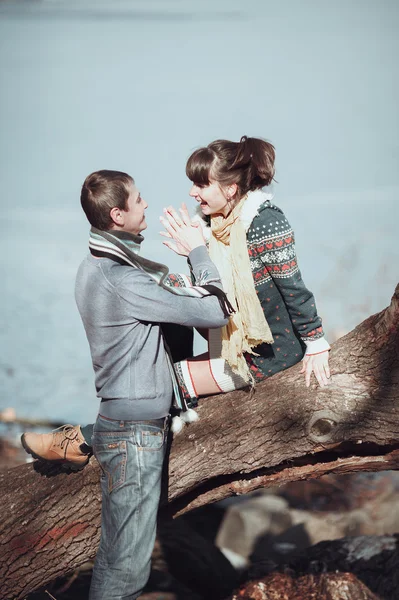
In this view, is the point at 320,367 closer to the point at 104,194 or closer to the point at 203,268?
the point at 203,268

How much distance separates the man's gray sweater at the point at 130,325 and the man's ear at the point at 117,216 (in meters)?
0.18

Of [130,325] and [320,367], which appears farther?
[320,367]

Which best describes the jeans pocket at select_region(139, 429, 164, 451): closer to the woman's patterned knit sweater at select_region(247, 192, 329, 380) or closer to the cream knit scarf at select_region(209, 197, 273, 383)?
the cream knit scarf at select_region(209, 197, 273, 383)

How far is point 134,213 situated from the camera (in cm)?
302

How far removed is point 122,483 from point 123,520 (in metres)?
0.16

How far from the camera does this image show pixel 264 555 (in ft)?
20.2

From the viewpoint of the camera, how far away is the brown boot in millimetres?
3352

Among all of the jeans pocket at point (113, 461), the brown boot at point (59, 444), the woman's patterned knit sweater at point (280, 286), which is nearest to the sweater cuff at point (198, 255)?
the woman's patterned knit sweater at point (280, 286)

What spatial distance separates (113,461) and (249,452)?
0.75 meters

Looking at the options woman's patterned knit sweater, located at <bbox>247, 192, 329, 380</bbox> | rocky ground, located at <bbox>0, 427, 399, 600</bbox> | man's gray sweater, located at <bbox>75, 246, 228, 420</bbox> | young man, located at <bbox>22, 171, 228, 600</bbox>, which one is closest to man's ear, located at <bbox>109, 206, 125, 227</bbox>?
young man, located at <bbox>22, 171, 228, 600</bbox>

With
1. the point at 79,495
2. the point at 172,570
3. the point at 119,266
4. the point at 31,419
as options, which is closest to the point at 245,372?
the point at 119,266

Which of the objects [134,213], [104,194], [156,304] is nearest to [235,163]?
[134,213]

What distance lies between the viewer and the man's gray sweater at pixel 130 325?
2.89 meters

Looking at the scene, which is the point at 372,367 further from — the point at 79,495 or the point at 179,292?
the point at 79,495
